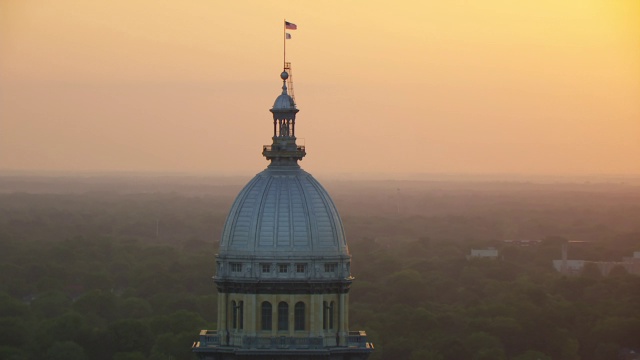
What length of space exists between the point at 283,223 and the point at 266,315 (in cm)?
293

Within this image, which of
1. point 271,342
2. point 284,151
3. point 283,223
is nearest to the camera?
point 271,342

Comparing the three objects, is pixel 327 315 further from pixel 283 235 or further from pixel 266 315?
pixel 283 235

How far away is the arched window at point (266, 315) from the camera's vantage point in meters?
70.4

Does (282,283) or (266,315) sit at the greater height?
(282,283)

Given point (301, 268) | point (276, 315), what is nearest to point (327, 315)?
point (276, 315)

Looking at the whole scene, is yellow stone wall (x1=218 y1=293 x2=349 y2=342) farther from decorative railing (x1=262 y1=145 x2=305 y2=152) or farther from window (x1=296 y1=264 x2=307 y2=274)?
decorative railing (x1=262 y1=145 x2=305 y2=152)

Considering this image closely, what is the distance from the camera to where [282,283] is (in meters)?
70.1

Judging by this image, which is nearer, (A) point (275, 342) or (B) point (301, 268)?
(A) point (275, 342)

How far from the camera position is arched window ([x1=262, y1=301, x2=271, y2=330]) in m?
70.4

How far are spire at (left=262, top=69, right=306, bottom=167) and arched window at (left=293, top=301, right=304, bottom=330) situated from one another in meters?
5.00

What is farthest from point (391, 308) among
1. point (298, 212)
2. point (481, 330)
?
point (298, 212)

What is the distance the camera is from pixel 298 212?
70.9 meters

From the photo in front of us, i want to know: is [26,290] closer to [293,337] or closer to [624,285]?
[624,285]

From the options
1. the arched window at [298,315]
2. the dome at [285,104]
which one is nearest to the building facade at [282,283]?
the arched window at [298,315]
